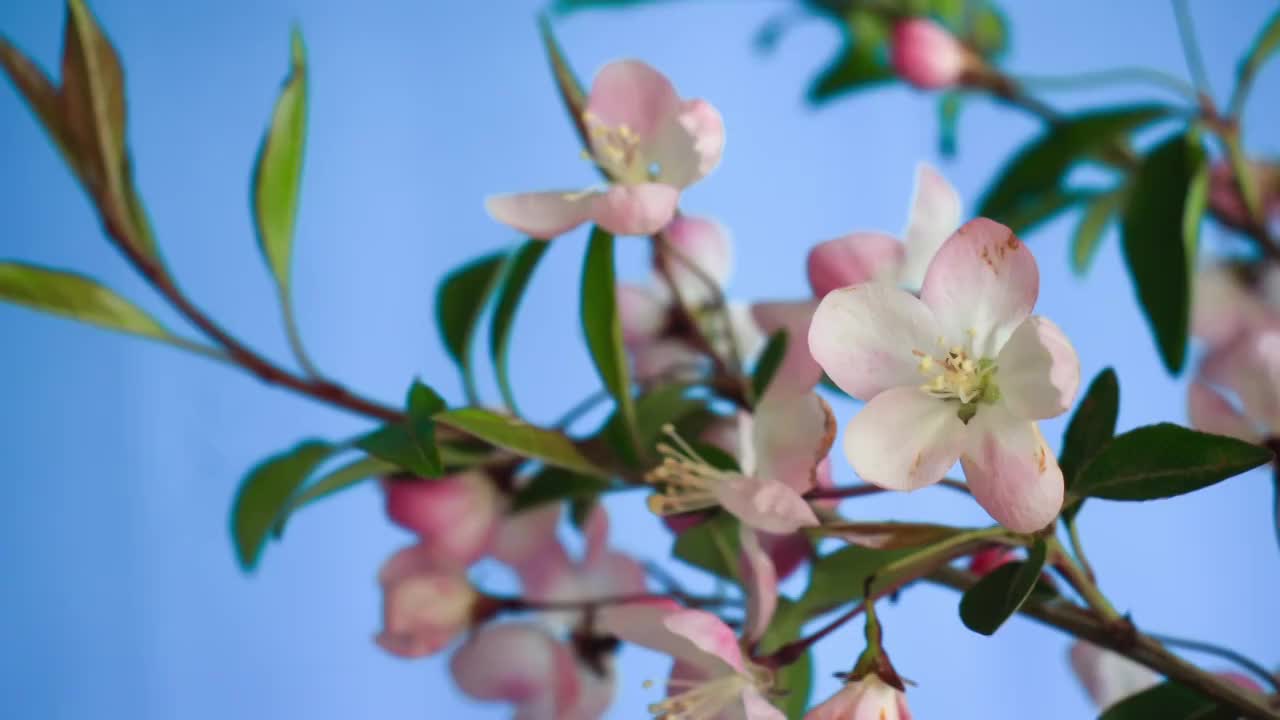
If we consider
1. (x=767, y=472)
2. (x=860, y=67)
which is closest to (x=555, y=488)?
(x=767, y=472)

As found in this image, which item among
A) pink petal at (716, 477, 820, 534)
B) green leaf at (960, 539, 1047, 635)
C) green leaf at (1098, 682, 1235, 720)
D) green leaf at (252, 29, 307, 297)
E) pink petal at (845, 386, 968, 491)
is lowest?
green leaf at (1098, 682, 1235, 720)

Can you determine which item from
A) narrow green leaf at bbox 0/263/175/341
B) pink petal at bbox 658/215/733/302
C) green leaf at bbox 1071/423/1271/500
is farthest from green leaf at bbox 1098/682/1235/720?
narrow green leaf at bbox 0/263/175/341

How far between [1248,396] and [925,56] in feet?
1.34

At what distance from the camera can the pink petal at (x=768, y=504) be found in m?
0.32

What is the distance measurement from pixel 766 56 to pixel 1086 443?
1135 mm

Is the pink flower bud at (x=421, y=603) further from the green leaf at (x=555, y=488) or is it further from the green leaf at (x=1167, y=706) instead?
the green leaf at (x=1167, y=706)

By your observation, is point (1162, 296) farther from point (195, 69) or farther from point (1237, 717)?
point (195, 69)

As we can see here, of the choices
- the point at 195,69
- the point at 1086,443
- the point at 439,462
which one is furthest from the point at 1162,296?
the point at 195,69

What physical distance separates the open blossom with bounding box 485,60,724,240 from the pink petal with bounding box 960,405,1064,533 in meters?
0.12

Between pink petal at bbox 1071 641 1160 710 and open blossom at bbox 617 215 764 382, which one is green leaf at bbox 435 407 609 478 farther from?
pink petal at bbox 1071 641 1160 710

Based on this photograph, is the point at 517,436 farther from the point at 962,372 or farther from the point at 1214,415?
the point at 1214,415

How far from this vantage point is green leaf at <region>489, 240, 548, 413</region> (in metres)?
0.49

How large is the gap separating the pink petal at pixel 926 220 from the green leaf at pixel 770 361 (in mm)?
54

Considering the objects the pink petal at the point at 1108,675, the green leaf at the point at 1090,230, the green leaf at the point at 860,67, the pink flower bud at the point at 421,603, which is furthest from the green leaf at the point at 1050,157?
the pink flower bud at the point at 421,603
